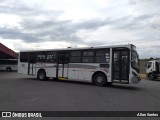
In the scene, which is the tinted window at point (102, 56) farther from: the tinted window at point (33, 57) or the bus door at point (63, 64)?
the tinted window at point (33, 57)

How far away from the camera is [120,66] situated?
17406mm

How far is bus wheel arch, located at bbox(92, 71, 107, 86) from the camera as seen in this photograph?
18047 millimetres

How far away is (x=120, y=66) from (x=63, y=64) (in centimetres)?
556

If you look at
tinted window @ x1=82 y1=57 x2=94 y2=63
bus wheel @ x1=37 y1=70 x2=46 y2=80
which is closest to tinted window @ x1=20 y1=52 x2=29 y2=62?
bus wheel @ x1=37 y1=70 x2=46 y2=80

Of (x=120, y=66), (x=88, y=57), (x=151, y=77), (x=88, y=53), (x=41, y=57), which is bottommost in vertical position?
(x=151, y=77)

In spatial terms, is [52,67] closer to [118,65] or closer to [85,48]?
[85,48]

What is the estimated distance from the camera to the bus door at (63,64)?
2089cm

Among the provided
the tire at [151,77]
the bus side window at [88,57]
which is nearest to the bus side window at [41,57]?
the bus side window at [88,57]

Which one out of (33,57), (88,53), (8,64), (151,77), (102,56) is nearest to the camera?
(102,56)

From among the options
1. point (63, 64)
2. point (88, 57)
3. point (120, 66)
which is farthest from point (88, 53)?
point (120, 66)

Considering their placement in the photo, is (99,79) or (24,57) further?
(24,57)

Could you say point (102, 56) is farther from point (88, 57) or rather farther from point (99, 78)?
point (99, 78)

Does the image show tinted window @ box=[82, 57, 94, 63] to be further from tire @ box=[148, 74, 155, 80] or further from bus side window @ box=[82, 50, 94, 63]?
tire @ box=[148, 74, 155, 80]

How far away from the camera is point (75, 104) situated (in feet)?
32.7
